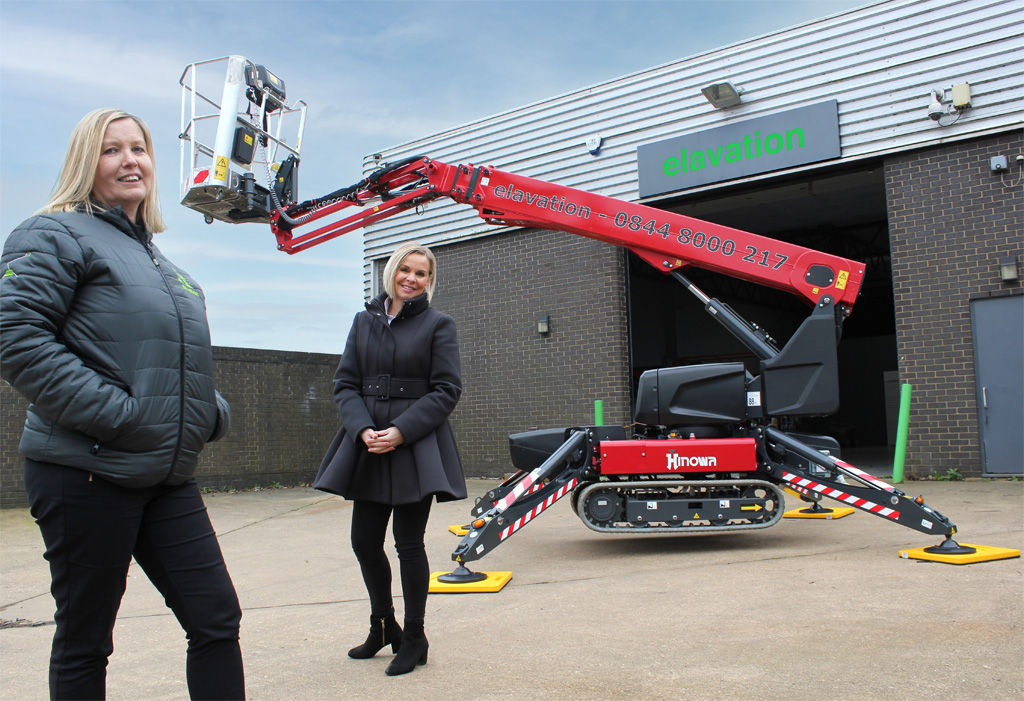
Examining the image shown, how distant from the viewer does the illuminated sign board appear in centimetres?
1071

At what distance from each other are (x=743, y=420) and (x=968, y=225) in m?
5.73

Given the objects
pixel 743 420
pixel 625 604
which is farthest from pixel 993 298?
pixel 625 604

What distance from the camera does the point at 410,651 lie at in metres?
3.23

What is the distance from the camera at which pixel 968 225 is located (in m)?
9.91

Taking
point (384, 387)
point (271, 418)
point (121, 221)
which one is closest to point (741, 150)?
point (271, 418)

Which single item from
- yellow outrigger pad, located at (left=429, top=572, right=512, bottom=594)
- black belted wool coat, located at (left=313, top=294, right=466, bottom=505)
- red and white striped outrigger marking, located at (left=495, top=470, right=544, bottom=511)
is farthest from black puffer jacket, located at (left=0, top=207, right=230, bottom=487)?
red and white striped outrigger marking, located at (left=495, top=470, right=544, bottom=511)

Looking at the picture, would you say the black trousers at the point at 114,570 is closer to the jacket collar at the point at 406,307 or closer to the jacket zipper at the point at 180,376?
the jacket zipper at the point at 180,376

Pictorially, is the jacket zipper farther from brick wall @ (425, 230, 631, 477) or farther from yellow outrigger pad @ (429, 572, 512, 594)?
brick wall @ (425, 230, 631, 477)

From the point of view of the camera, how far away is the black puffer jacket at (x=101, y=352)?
1933mm

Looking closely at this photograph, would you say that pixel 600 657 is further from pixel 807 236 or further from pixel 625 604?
pixel 807 236

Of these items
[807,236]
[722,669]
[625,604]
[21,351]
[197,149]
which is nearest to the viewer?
[21,351]

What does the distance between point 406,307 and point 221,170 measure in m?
5.36

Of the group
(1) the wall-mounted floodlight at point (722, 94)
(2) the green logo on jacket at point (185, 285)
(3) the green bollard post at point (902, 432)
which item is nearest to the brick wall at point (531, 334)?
(1) the wall-mounted floodlight at point (722, 94)

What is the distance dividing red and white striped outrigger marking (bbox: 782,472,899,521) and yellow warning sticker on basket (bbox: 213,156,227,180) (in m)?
5.99
